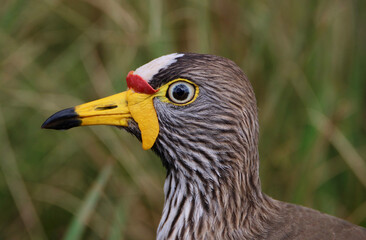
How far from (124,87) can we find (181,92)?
51.1 inches

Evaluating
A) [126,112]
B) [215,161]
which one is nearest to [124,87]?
[126,112]

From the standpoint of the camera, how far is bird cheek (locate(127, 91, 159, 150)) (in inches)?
92.2

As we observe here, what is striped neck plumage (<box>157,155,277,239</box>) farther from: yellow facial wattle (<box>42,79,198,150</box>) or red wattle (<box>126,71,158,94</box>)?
red wattle (<box>126,71,158,94</box>)

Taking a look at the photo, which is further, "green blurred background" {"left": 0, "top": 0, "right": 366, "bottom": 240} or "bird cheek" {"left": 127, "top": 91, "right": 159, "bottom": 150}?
"green blurred background" {"left": 0, "top": 0, "right": 366, "bottom": 240}

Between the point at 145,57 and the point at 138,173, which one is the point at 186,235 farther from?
the point at 145,57

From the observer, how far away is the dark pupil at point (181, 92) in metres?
2.30

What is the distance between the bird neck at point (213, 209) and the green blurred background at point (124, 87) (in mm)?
833

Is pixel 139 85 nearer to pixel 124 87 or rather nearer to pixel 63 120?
pixel 63 120

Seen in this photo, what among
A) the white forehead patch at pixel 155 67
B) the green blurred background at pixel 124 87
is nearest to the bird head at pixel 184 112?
the white forehead patch at pixel 155 67

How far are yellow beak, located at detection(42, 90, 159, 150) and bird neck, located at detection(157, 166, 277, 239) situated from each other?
0.21 metres

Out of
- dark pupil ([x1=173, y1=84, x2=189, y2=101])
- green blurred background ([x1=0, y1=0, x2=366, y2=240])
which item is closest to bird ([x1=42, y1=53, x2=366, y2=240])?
dark pupil ([x1=173, y1=84, x2=189, y2=101])

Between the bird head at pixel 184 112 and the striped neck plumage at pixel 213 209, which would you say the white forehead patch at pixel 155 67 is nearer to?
the bird head at pixel 184 112

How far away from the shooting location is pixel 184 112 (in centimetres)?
233

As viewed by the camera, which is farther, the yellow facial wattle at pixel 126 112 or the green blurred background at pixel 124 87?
the green blurred background at pixel 124 87
